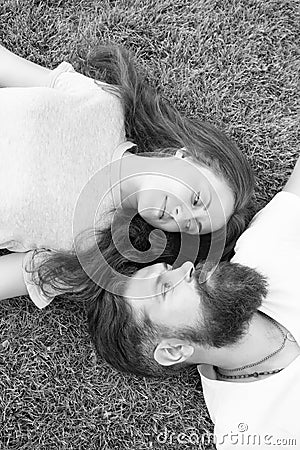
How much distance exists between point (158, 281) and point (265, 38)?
0.86 m

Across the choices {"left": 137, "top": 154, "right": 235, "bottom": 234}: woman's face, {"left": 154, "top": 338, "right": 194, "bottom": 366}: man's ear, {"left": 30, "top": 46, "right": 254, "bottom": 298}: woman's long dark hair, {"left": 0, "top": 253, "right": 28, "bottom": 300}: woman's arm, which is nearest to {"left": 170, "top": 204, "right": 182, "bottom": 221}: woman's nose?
{"left": 137, "top": 154, "right": 235, "bottom": 234}: woman's face

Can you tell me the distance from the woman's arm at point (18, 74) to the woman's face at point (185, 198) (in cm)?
41

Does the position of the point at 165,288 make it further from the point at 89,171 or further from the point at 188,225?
the point at 89,171

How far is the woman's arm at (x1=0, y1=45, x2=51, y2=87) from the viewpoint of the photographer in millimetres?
1580

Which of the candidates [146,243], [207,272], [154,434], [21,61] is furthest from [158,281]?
[21,61]

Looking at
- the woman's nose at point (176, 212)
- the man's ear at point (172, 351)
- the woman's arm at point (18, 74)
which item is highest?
the woman's arm at point (18, 74)

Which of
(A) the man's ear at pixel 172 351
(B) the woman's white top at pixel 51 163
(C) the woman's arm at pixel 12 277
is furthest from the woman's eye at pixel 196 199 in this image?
(C) the woman's arm at pixel 12 277

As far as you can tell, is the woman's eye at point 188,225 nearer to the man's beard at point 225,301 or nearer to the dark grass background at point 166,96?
the man's beard at point 225,301

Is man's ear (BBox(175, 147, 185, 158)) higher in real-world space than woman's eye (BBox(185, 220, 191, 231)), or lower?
higher

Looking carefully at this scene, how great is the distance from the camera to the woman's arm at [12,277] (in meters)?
1.52

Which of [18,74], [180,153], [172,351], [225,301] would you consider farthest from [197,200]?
[18,74]

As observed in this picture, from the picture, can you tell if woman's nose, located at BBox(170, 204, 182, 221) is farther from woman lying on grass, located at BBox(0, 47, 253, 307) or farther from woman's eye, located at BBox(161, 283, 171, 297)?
woman's eye, located at BBox(161, 283, 171, 297)

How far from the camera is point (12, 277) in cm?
152

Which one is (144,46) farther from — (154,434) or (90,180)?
(154,434)
